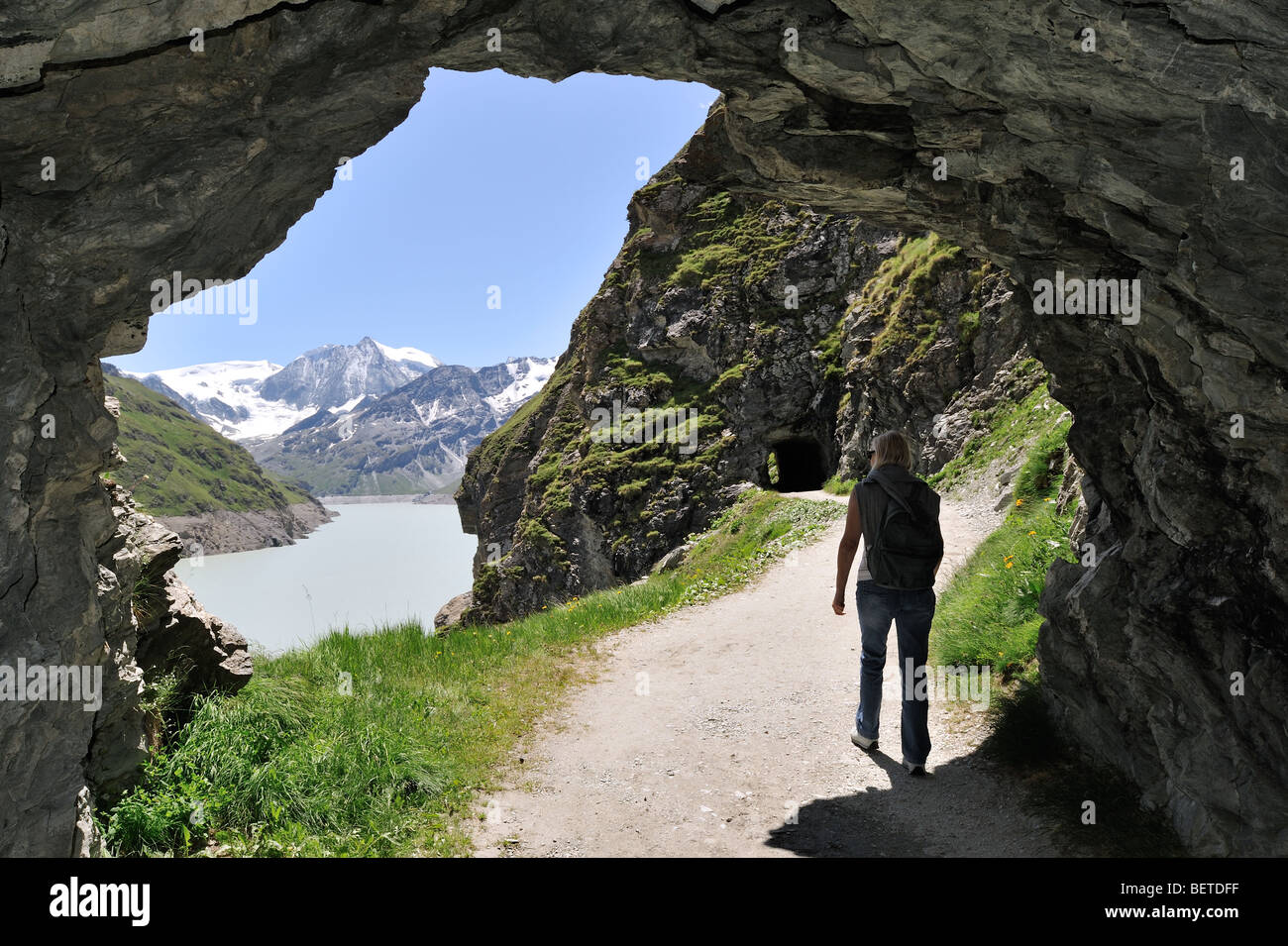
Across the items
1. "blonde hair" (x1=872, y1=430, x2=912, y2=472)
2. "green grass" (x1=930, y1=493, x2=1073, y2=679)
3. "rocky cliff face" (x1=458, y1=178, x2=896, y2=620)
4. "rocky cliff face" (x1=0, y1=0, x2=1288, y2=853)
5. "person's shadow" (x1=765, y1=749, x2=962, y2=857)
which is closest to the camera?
"rocky cliff face" (x1=0, y1=0, x2=1288, y2=853)

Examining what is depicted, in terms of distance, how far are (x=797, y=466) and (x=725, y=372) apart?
7.00 metres

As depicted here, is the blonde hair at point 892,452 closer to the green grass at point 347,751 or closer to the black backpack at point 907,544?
the black backpack at point 907,544

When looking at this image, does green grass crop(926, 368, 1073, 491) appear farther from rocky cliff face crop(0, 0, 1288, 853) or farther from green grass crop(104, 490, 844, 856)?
green grass crop(104, 490, 844, 856)

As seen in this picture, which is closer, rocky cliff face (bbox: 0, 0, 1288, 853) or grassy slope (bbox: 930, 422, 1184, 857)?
rocky cliff face (bbox: 0, 0, 1288, 853)

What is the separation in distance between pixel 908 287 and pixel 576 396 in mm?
22188

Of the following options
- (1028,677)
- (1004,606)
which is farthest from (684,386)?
(1028,677)

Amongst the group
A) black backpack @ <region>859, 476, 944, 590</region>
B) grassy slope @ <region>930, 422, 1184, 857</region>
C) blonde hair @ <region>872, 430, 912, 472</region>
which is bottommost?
grassy slope @ <region>930, 422, 1184, 857</region>

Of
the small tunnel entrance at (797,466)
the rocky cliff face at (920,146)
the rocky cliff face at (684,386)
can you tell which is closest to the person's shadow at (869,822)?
the rocky cliff face at (920,146)

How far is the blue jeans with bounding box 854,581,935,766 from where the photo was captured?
6.92 metres

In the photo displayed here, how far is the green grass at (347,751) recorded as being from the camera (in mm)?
6051

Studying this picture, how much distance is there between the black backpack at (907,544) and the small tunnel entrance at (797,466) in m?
30.3

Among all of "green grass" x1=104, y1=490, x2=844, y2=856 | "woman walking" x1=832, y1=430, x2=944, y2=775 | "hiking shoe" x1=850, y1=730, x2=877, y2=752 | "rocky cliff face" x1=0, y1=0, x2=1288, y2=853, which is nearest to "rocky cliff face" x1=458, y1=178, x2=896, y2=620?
"green grass" x1=104, y1=490, x2=844, y2=856

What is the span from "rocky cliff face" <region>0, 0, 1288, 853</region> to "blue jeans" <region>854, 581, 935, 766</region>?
4.59ft

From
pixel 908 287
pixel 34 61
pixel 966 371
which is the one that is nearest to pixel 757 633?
pixel 34 61
